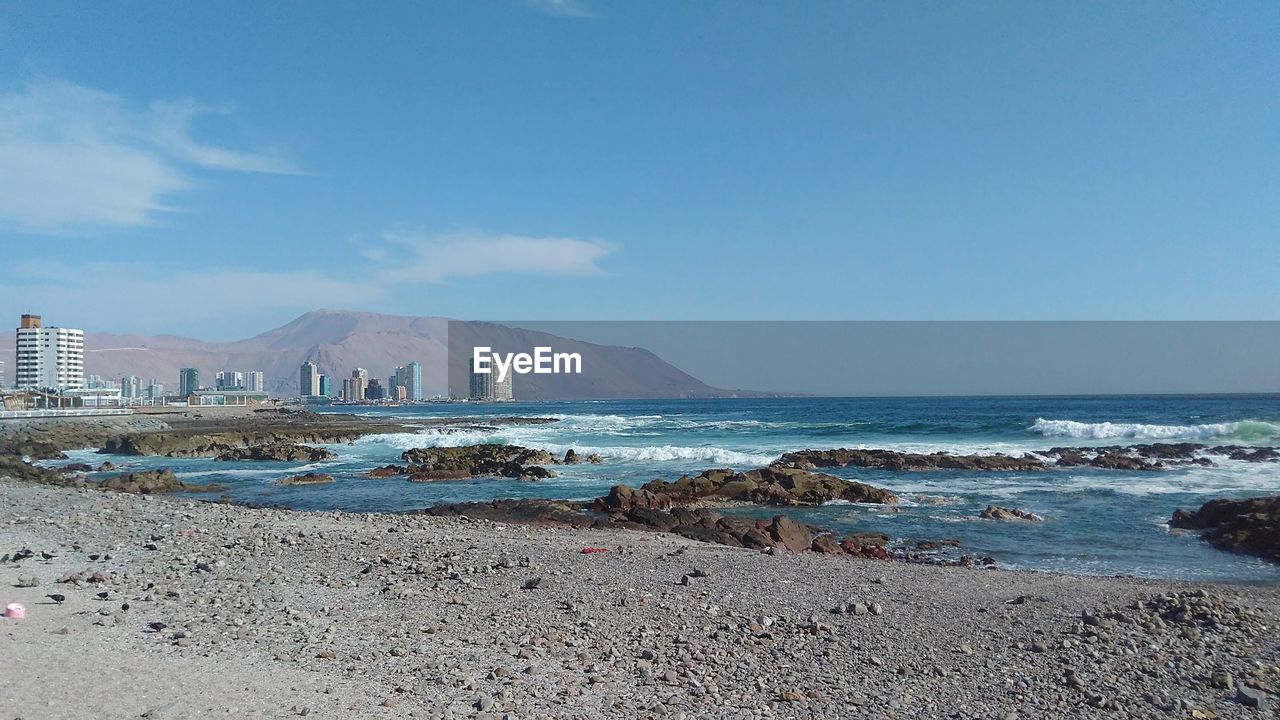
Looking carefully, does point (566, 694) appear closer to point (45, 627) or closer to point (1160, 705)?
point (1160, 705)

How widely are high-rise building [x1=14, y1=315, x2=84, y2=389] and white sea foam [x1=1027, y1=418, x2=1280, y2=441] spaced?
5379 inches

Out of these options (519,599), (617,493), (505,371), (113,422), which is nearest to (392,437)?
(113,422)

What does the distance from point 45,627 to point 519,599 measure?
12.6ft

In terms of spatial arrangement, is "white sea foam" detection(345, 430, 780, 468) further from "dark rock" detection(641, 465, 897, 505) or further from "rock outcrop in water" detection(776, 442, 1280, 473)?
"dark rock" detection(641, 465, 897, 505)

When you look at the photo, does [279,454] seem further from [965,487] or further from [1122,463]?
[1122,463]

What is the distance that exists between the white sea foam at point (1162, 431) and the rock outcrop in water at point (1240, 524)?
3058cm

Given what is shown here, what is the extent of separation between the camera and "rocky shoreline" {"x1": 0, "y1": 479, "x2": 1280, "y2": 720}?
5355 mm

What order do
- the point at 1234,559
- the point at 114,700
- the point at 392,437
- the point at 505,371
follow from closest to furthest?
the point at 114,700, the point at 1234,559, the point at 392,437, the point at 505,371

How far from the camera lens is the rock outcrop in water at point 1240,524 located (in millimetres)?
12727

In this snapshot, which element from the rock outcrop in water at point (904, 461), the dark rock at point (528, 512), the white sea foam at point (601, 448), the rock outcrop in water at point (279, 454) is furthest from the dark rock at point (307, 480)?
the rock outcrop in water at point (904, 461)

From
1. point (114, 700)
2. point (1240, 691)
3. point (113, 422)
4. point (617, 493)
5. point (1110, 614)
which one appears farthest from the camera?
point (113, 422)

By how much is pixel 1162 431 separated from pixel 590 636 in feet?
153

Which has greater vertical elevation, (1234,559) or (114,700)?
(114,700)

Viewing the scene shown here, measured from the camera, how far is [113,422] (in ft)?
183
